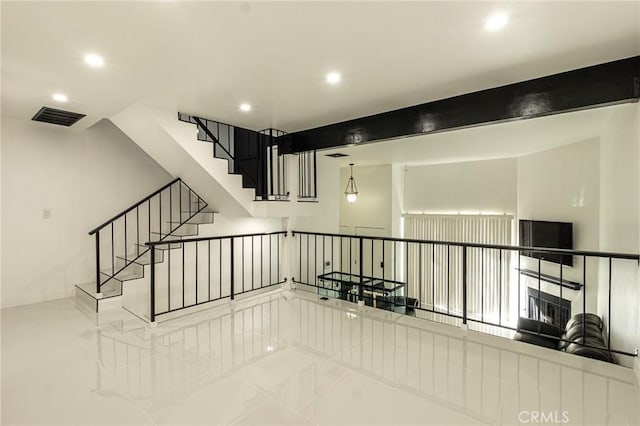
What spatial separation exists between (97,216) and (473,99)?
223 inches

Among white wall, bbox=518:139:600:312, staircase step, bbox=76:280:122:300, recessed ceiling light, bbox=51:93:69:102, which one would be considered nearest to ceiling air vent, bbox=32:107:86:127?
recessed ceiling light, bbox=51:93:69:102

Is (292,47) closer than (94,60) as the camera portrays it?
Yes

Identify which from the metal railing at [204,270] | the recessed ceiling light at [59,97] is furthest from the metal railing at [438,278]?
the recessed ceiling light at [59,97]

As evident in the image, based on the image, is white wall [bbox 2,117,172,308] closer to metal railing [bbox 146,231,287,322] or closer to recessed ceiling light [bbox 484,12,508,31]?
metal railing [bbox 146,231,287,322]

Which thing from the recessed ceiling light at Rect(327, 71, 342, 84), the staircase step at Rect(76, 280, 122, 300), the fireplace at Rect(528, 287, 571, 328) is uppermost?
the recessed ceiling light at Rect(327, 71, 342, 84)

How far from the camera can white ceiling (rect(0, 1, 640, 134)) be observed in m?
1.99

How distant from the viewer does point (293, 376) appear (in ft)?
7.98

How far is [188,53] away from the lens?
2525mm

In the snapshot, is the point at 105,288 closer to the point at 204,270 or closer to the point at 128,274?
the point at 128,274

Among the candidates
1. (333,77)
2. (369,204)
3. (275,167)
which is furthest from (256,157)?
(369,204)

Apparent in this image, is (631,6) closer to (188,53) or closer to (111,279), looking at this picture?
(188,53)

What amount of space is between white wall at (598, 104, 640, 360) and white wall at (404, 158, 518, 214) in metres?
2.92

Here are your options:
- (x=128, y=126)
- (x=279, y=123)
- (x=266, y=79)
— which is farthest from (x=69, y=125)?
(x=266, y=79)

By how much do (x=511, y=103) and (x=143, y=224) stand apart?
569 centimetres
